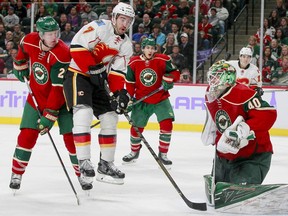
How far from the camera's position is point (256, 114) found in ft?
13.5

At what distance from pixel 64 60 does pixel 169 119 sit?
6.47 feet

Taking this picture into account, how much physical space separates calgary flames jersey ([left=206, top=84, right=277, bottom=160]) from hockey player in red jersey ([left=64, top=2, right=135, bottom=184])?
70cm

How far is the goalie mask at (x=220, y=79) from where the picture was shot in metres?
4.13

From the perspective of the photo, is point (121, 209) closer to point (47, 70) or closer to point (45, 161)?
point (47, 70)

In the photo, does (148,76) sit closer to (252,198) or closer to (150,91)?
(150,91)

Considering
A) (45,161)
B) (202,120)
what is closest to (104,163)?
(45,161)

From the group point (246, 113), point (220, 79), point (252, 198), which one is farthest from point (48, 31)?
point (252, 198)

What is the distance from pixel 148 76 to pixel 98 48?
1900 mm

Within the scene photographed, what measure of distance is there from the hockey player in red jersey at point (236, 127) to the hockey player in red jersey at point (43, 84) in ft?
2.79

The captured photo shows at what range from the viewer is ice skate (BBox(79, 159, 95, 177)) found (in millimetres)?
4488

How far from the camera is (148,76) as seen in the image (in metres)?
6.62

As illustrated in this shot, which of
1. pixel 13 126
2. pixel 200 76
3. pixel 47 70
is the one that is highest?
pixel 47 70

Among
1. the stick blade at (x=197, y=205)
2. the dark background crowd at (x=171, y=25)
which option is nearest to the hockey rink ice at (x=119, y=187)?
the stick blade at (x=197, y=205)

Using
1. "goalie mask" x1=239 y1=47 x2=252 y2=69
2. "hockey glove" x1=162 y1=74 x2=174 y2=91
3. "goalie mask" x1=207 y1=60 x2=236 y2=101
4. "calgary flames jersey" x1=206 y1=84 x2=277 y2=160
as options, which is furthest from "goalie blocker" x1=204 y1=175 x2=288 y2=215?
"goalie mask" x1=239 y1=47 x2=252 y2=69
